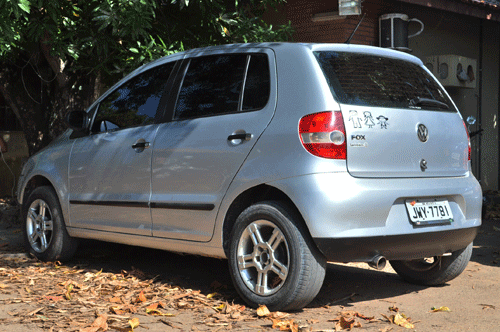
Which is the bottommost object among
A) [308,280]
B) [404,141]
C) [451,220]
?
[308,280]

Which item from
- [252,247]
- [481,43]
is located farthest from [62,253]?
[481,43]

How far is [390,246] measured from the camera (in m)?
4.33

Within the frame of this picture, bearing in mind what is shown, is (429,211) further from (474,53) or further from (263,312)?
(474,53)

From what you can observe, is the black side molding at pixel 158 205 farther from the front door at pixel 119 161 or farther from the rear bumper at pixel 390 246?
the rear bumper at pixel 390 246

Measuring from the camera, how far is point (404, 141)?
14.7 feet

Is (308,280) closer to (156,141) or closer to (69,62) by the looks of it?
(156,141)

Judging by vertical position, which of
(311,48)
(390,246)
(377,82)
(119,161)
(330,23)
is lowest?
(390,246)

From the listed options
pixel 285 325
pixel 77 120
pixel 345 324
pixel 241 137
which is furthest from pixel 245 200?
pixel 77 120

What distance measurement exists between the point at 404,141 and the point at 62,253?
3463 millimetres

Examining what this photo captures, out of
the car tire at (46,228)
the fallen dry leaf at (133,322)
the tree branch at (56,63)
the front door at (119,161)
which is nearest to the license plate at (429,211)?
the fallen dry leaf at (133,322)

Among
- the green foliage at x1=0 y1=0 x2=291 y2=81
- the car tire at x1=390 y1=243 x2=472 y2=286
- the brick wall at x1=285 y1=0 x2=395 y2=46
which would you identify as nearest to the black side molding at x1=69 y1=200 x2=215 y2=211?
the car tire at x1=390 y1=243 x2=472 y2=286

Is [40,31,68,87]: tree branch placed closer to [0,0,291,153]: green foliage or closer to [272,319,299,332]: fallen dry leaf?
[0,0,291,153]: green foliage

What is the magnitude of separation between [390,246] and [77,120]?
10.3 feet

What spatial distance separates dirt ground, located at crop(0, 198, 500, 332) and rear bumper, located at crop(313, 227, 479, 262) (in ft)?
1.30
